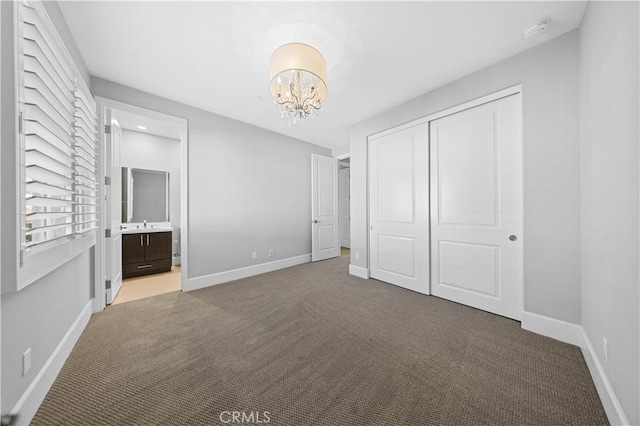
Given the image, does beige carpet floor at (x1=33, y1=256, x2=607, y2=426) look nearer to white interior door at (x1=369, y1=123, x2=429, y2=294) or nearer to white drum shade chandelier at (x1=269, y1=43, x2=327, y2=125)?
white interior door at (x1=369, y1=123, x2=429, y2=294)

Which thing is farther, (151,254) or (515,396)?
(151,254)

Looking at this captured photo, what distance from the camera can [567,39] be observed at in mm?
1957

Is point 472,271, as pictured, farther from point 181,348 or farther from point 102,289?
point 102,289

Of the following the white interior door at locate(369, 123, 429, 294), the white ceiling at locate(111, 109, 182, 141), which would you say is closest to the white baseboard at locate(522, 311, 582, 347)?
the white interior door at locate(369, 123, 429, 294)

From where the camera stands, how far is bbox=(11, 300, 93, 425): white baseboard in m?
1.18

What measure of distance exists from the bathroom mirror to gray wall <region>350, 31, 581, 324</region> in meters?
5.49

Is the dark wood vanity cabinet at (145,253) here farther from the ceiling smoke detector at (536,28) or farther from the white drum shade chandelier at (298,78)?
the ceiling smoke detector at (536,28)

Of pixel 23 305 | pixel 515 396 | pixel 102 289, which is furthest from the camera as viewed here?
pixel 102 289

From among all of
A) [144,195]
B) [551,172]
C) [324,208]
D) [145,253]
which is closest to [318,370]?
[551,172]

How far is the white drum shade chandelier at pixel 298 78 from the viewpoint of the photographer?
177 centimetres

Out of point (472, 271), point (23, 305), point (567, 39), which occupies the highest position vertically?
point (567, 39)

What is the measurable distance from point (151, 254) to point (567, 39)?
593 cm

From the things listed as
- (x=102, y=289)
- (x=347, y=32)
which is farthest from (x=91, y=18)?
(x=102, y=289)

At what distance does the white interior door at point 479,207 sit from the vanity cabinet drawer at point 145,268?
450cm
